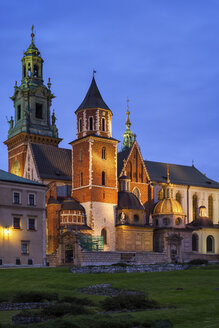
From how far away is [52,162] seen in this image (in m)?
89.1

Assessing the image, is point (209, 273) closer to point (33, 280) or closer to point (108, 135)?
point (33, 280)

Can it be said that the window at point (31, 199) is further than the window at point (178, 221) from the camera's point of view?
No

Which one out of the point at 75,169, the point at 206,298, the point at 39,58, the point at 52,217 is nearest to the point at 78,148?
the point at 75,169

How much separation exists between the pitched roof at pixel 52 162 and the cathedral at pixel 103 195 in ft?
0.54

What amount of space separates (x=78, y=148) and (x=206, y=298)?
5589 cm

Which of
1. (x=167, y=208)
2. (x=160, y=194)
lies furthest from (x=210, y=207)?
(x=167, y=208)

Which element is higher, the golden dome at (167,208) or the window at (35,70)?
the window at (35,70)

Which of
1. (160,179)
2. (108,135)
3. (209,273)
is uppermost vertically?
(108,135)

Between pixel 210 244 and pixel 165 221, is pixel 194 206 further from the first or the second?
pixel 165 221

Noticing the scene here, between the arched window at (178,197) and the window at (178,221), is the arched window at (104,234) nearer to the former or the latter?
the window at (178,221)

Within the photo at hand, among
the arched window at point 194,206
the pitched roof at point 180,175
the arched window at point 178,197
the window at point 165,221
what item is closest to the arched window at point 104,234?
the window at point 165,221

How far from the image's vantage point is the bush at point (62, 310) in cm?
2264

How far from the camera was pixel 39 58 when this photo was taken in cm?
10725

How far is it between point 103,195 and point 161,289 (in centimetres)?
4576
